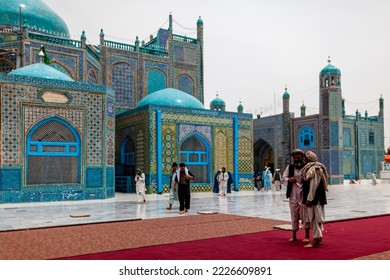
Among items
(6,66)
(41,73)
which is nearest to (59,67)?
(6,66)

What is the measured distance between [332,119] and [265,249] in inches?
1050

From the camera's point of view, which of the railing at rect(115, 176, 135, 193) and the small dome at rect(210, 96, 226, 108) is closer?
the railing at rect(115, 176, 135, 193)

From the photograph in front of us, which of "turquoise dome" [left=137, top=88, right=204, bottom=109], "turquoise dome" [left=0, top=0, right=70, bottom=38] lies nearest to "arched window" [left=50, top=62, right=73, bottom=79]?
"turquoise dome" [left=0, top=0, right=70, bottom=38]

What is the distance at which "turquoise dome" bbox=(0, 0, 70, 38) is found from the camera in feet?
74.7

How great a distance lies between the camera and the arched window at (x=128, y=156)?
20.3 m

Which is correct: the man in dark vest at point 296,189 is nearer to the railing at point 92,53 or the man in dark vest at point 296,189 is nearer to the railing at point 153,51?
the railing at point 92,53

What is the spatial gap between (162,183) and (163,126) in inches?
101

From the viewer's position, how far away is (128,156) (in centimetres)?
2070

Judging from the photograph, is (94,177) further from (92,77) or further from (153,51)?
(153,51)

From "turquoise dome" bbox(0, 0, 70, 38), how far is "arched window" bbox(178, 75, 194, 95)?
761 centimetres

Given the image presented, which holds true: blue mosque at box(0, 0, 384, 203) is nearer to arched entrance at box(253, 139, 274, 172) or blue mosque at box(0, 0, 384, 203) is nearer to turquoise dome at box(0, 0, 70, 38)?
turquoise dome at box(0, 0, 70, 38)

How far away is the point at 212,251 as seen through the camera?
208 inches
